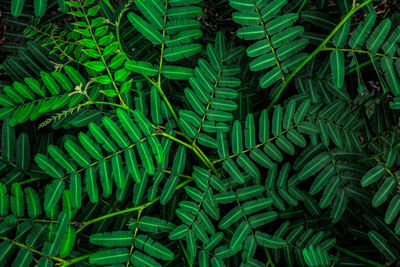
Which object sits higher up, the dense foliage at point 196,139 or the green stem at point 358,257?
the dense foliage at point 196,139

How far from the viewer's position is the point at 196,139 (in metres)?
1.44

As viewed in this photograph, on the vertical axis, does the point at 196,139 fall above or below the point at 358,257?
above

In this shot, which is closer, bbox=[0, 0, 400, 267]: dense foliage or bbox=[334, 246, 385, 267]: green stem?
bbox=[0, 0, 400, 267]: dense foliage

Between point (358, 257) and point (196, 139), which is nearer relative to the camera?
point (196, 139)

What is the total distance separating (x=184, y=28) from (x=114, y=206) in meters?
0.96

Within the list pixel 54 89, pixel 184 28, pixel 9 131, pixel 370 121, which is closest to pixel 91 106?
pixel 54 89

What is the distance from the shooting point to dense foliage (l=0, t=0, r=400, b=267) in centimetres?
122

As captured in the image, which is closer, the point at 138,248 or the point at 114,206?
the point at 138,248

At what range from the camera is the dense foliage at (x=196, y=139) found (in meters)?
1.22

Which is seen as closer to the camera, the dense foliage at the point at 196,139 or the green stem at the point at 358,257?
the dense foliage at the point at 196,139

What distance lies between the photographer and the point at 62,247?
121cm

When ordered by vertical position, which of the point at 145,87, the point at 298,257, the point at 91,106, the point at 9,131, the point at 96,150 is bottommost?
the point at 298,257

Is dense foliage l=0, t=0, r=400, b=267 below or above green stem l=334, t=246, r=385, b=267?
above

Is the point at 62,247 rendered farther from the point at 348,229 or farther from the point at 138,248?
the point at 348,229
